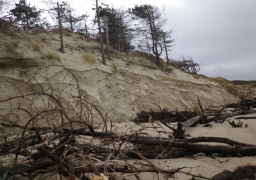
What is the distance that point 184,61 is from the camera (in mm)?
31094

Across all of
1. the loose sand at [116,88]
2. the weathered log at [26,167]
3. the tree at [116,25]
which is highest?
the tree at [116,25]

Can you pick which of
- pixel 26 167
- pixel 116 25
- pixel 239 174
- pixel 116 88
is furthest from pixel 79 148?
pixel 116 25

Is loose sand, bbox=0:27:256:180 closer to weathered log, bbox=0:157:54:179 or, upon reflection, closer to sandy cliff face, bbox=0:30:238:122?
sandy cliff face, bbox=0:30:238:122

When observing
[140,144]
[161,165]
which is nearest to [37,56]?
[140,144]

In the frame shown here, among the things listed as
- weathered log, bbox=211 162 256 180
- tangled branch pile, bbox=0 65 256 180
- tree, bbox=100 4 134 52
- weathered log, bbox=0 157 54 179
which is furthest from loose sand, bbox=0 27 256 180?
tree, bbox=100 4 134 52

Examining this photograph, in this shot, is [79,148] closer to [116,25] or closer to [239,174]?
[239,174]

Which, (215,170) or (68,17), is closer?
(215,170)

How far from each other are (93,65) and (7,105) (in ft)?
18.7

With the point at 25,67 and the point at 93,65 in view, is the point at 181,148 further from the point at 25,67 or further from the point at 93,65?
the point at 93,65

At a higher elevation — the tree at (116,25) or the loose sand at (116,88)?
the tree at (116,25)

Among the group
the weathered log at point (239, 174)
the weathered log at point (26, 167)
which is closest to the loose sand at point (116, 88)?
the weathered log at point (239, 174)

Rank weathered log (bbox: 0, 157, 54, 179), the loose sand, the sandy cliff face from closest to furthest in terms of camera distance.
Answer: weathered log (bbox: 0, 157, 54, 179) → the loose sand → the sandy cliff face

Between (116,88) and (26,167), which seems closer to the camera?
(26,167)

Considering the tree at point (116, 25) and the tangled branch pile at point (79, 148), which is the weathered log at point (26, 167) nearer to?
the tangled branch pile at point (79, 148)
